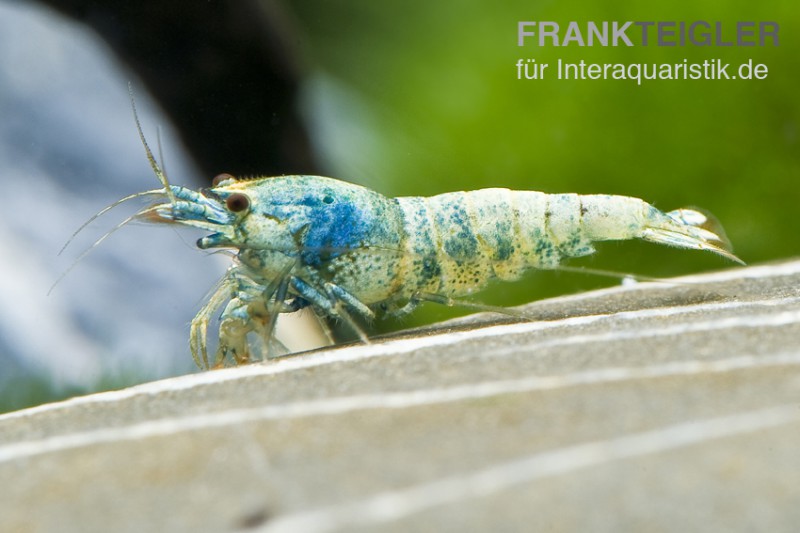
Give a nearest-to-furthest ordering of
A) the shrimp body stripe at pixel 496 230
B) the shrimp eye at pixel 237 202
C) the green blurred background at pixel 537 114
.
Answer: the shrimp eye at pixel 237 202, the shrimp body stripe at pixel 496 230, the green blurred background at pixel 537 114

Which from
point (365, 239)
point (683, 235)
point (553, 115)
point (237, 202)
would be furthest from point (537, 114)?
point (237, 202)

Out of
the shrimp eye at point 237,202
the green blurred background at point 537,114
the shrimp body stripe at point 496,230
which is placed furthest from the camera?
the green blurred background at point 537,114

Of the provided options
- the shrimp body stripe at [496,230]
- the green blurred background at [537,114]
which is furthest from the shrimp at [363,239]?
the green blurred background at [537,114]

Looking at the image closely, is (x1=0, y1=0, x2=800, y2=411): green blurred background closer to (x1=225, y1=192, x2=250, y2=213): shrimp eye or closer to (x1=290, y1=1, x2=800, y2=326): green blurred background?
(x1=290, y1=1, x2=800, y2=326): green blurred background

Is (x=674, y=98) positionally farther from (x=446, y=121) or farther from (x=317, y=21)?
(x=317, y=21)

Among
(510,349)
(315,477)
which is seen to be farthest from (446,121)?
(315,477)

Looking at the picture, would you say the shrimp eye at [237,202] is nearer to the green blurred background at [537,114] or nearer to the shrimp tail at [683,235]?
the green blurred background at [537,114]

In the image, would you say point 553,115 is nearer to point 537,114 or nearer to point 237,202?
point 537,114

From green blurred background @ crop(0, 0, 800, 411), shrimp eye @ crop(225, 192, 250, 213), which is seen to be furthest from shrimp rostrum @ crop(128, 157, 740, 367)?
green blurred background @ crop(0, 0, 800, 411)
